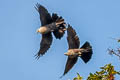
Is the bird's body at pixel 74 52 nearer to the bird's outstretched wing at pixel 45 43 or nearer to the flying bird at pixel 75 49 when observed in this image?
the flying bird at pixel 75 49

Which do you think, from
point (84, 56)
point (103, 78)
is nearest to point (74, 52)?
point (84, 56)

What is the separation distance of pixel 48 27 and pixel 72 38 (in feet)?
7.90

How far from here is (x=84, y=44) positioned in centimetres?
1806

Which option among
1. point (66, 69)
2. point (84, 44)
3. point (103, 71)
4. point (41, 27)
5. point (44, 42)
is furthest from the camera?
point (44, 42)

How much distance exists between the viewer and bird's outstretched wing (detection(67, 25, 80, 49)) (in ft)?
60.2

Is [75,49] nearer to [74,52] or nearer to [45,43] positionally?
[74,52]

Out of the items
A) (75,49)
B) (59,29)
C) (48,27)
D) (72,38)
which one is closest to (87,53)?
(75,49)

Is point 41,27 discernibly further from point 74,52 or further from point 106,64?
point 106,64

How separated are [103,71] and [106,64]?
1.23 feet

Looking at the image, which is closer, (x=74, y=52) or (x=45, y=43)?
(x=74, y=52)

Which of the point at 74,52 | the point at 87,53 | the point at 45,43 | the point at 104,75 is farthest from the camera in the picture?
the point at 45,43

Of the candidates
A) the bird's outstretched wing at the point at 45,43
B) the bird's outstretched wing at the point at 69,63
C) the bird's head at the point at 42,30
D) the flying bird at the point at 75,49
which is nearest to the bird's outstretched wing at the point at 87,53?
the flying bird at the point at 75,49

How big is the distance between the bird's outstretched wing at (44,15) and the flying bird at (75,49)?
2.69 metres

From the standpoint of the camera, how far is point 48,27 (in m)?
Answer: 20.4
